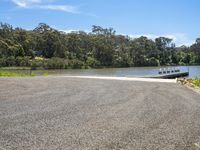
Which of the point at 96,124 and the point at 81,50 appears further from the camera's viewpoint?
the point at 81,50

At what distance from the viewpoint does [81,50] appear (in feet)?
331

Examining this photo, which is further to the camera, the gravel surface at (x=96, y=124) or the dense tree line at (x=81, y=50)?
the dense tree line at (x=81, y=50)

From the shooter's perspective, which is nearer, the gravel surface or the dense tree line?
the gravel surface

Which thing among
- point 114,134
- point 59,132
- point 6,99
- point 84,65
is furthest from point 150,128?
point 84,65

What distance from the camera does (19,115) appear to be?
27.9ft

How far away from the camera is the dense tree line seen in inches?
3196

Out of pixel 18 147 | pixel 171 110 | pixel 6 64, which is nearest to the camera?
pixel 18 147

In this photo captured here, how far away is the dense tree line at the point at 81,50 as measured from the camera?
81188 mm

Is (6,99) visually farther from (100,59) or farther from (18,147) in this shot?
(100,59)

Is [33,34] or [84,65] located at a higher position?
[33,34]

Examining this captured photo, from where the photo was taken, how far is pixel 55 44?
92500 mm

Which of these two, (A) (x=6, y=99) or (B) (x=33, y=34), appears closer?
(A) (x=6, y=99)

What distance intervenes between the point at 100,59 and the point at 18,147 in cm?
9545

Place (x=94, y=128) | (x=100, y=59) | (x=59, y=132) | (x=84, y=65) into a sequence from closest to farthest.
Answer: (x=59, y=132), (x=94, y=128), (x=84, y=65), (x=100, y=59)
